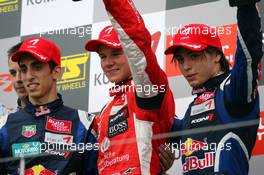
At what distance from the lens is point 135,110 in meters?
3.23

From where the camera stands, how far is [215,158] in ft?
10.0

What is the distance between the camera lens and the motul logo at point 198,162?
307 centimetres

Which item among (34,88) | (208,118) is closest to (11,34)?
(34,88)

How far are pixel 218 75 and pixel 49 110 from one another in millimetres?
745

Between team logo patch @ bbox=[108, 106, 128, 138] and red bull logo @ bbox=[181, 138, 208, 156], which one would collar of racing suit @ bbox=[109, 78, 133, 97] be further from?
red bull logo @ bbox=[181, 138, 208, 156]

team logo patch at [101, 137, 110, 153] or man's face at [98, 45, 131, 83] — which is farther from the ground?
man's face at [98, 45, 131, 83]

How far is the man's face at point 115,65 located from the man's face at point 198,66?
0.76 ft

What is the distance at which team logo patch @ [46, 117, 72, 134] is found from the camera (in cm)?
351

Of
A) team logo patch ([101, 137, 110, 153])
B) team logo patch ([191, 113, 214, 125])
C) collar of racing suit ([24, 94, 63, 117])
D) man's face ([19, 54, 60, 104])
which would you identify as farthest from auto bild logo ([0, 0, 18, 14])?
team logo patch ([191, 113, 214, 125])

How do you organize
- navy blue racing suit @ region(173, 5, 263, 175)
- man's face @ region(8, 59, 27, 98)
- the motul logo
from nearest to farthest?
navy blue racing suit @ region(173, 5, 263, 175) → the motul logo → man's face @ region(8, 59, 27, 98)

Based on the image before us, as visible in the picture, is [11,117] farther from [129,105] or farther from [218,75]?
[218,75]

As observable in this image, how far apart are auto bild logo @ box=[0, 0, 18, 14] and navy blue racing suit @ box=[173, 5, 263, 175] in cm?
180

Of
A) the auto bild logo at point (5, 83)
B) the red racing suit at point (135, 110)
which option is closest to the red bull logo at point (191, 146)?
the red racing suit at point (135, 110)

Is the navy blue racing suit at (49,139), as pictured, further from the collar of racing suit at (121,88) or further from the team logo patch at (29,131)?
the collar of racing suit at (121,88)
